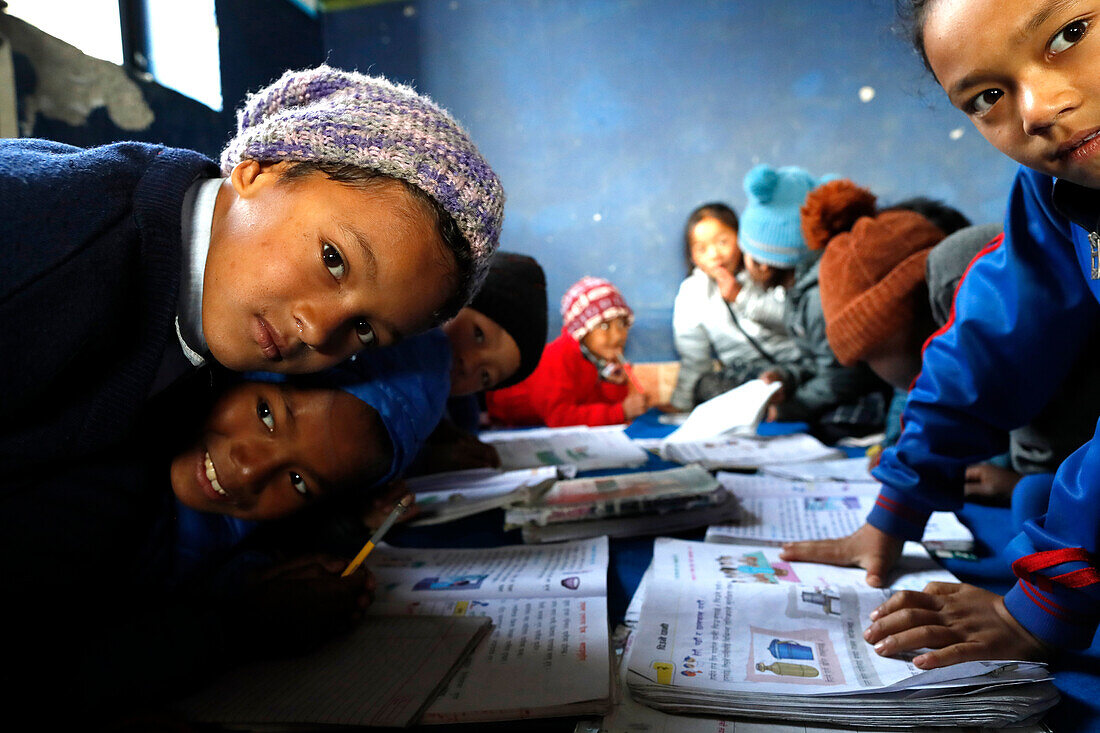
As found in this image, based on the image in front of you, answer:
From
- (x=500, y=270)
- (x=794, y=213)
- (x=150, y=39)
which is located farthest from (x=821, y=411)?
(x=150, y=39)

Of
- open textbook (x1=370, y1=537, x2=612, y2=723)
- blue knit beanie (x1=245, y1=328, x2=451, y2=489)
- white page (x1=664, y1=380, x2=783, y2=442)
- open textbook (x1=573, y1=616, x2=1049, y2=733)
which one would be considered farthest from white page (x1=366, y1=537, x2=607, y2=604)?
white page (x1=664, y1=380, x2=783, y2=442)

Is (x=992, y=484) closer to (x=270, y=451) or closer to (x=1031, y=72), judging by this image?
(x=1031, y=72)

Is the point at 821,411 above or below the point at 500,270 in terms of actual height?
below

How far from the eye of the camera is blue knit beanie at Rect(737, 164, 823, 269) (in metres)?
2.64

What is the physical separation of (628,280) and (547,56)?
3.90 ft

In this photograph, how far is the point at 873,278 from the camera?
4.85 ft

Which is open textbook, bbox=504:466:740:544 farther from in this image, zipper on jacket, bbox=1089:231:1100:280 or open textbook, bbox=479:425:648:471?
zipper on jacket, bbox=1089:231:1100:280

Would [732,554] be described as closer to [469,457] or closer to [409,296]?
[409,296]

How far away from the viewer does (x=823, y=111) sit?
130 inches

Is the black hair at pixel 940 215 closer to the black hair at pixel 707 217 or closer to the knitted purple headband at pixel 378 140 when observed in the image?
the knitted purple headband at pixel 378 140

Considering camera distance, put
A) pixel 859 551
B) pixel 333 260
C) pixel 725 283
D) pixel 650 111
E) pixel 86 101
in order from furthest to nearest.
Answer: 1. pixel 650 111
2. pixel 725 283
3. pixel 86 101
4. pixel 859 551
5. pixel 333 260

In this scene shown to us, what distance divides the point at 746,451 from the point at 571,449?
0.44 metres

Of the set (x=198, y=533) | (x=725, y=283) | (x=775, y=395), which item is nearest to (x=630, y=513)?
(x=198, y=533)

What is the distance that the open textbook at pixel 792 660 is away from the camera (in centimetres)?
59
